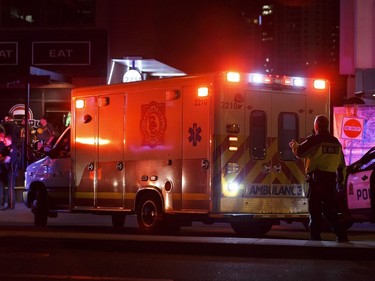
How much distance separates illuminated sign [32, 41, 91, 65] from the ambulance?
8803mm

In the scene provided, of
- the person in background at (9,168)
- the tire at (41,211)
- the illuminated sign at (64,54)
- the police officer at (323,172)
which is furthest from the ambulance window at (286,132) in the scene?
the illuminated sign at (64,54)

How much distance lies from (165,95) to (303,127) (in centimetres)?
228

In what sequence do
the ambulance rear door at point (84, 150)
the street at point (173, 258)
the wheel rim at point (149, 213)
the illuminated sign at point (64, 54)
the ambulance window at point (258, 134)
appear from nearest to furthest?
the street at point (173, 258), the ambulance window at point (258, 134), the wheel rim at point (149, 213), the ambulance rear door at point (84, 150), the illuminated sign at point (64, 54)

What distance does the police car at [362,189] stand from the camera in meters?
12.0

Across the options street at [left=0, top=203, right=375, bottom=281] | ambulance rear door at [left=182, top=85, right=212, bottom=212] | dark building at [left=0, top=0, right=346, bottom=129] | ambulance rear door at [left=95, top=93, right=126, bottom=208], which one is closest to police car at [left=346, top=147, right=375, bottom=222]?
street at [left=0, top=203, right=375, bottom=281]

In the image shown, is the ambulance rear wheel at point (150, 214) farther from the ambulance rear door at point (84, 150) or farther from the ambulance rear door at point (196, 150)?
the ambulance rear door at point (84, 150)

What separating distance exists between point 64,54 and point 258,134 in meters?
11.6

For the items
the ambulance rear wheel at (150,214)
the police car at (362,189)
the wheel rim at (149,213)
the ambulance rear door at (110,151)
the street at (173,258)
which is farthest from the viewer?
the ambulance rear door at (110,151)

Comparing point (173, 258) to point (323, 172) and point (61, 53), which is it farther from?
point (61, 53)

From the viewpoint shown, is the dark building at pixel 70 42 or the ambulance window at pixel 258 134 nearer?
the ambulance window at pixel 258 134

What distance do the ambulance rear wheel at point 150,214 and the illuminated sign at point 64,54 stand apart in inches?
403

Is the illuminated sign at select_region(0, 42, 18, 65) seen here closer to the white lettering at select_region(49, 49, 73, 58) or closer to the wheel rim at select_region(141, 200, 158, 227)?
the white lettering at select_region(49, 49, 73, 58)

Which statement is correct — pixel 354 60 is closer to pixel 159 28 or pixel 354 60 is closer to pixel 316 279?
pixel 159 28

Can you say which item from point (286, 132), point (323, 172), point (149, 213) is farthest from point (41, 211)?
point (323, 172)
